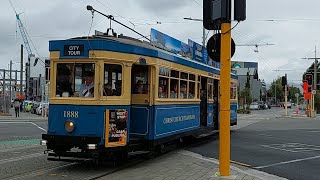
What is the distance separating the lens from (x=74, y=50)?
10.8 m

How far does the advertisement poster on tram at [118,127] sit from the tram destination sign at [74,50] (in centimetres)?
159

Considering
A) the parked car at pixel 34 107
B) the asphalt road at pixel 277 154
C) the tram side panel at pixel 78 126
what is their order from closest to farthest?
the tram side panel at pixel 78 126
the asphalt road at pixel 277 154
the parked car at pixel 34 107

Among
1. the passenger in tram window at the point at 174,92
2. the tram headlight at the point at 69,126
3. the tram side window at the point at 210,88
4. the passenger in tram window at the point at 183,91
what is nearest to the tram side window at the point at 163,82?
the passenger in tram window at the point at 174,92

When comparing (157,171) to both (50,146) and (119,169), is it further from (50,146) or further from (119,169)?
(50,146)

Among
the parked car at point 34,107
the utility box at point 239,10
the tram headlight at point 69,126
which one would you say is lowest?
the parked car at point 34,107

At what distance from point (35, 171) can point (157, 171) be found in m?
2.86

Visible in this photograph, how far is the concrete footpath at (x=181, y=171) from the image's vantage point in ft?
31.6

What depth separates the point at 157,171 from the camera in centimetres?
1054

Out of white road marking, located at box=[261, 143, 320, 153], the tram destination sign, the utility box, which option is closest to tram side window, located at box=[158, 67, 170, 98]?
the tram destination sign

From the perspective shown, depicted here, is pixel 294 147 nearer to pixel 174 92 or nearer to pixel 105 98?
pixel 174 92

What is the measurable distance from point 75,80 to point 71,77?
0.15 metres

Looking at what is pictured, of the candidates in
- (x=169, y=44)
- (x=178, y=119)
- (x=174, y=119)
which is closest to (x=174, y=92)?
(x=174, y=119)

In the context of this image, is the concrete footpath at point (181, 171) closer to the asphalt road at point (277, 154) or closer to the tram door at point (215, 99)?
the asphalt road at point (277, 154)

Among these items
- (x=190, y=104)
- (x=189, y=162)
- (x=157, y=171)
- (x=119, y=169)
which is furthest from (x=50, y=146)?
(x=190, y=104)
